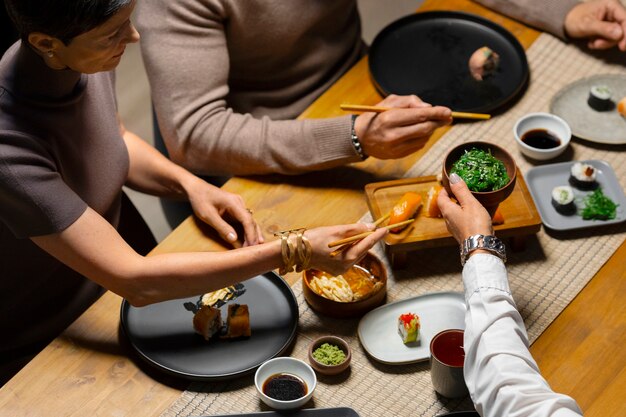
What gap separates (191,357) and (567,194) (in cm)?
108

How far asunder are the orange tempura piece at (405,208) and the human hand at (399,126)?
191 millimetres

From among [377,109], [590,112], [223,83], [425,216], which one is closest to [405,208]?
[425,216]

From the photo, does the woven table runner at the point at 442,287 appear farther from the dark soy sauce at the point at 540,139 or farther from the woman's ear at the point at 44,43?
the woman's ear at the point at 44,43

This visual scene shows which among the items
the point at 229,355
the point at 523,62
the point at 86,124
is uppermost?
the point at 86,124

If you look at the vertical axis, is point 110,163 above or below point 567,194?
above

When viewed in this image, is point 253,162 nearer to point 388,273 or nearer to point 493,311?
point 388,273

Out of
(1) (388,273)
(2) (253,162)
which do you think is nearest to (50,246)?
(2) (253,162)

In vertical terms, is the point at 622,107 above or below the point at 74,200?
below

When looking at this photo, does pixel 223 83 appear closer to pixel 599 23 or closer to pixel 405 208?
pixel 405 208

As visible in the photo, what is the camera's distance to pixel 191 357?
1957 millimetres

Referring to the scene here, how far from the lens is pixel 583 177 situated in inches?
89.5

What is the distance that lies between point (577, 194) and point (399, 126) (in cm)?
53

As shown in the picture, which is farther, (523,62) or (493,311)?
(523,62)

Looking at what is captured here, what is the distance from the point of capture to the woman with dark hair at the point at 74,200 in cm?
179
